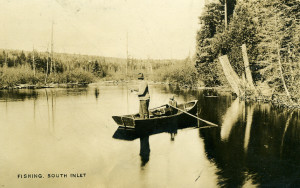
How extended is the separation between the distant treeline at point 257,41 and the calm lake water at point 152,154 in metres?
5.54

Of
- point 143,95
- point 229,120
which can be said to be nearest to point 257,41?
point 229,120

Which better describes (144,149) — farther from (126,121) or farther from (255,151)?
(255,151)

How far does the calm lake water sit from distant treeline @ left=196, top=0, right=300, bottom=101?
554cm

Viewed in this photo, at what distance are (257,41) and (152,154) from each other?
67.5 feet

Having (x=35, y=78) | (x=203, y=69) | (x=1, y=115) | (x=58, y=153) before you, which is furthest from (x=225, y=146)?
(x=35, y=78)

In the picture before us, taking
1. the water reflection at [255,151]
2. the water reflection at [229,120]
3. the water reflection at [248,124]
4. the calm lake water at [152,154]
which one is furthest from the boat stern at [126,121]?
the water reflection at [248,124]

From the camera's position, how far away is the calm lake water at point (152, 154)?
687 cm

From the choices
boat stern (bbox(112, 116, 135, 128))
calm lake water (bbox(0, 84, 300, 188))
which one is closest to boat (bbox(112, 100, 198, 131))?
boat stern (bbox(112, 116, 135, 128))

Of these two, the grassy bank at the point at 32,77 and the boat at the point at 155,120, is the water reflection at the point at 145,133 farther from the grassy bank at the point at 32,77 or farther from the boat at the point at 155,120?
the grassy bank at the point at 32,77

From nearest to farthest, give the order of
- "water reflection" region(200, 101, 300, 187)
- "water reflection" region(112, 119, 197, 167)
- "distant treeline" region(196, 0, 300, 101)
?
"water reflection" region(200, 101, 300, 187) → "water reflection" region(112, 119, 197, 167) → "distant treeline" region(196, 0, 300, 101)

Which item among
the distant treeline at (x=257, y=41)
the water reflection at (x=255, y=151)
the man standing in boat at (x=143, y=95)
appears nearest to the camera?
the water reflection at (x=255, y=151)

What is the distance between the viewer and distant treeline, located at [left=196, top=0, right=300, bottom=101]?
1791cm

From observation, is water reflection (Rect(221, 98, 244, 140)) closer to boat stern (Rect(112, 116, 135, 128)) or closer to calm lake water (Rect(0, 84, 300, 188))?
calm lake water (Rect(0, 84, 300, 188))

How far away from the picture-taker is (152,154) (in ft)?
29.3
